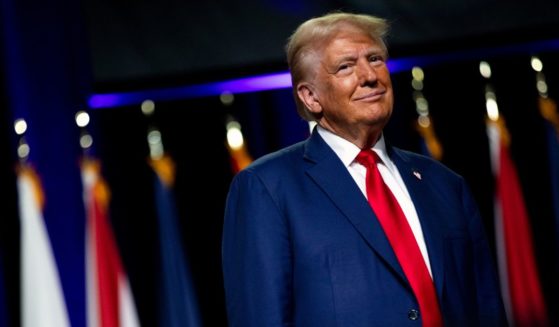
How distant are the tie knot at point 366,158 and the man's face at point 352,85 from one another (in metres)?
0.05

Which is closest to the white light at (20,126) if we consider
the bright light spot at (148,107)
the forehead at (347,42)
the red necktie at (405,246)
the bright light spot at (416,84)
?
the bright light spot at (148,107)

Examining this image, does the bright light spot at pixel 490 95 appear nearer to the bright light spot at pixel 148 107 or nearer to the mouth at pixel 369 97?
the bright light spot at pixel 148 107

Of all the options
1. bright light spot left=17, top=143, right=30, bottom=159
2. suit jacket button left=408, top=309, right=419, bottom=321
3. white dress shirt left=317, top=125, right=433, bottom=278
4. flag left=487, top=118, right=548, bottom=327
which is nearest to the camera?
suit jacket button left=408, top=309, right=419, bottom=321

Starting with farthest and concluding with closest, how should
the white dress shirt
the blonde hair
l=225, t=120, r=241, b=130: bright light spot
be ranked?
l=225, t=120, r=241, b=130: bright light spot → the blonde hair → the white dress shirt

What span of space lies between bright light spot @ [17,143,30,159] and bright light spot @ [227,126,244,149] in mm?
837

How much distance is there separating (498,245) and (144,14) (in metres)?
1.90

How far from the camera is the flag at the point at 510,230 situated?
360cm

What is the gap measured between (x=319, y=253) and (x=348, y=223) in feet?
0.28

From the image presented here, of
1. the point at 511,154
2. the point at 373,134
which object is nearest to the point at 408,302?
the point at 373,134

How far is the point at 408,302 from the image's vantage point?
149cm

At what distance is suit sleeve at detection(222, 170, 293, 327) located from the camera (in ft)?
4.87

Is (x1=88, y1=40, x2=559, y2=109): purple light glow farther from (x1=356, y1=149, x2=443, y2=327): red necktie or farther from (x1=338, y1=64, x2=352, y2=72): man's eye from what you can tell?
(x1=356, y1=149, x2=443, y2=327): red necktie

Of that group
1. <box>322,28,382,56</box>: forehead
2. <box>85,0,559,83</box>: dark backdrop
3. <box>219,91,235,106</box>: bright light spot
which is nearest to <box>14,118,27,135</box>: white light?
<box>85,0,559,83</box>: dark backdrop

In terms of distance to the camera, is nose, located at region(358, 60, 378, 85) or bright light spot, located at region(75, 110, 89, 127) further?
bright light spot, located at region(75, 110, 89, 127)
